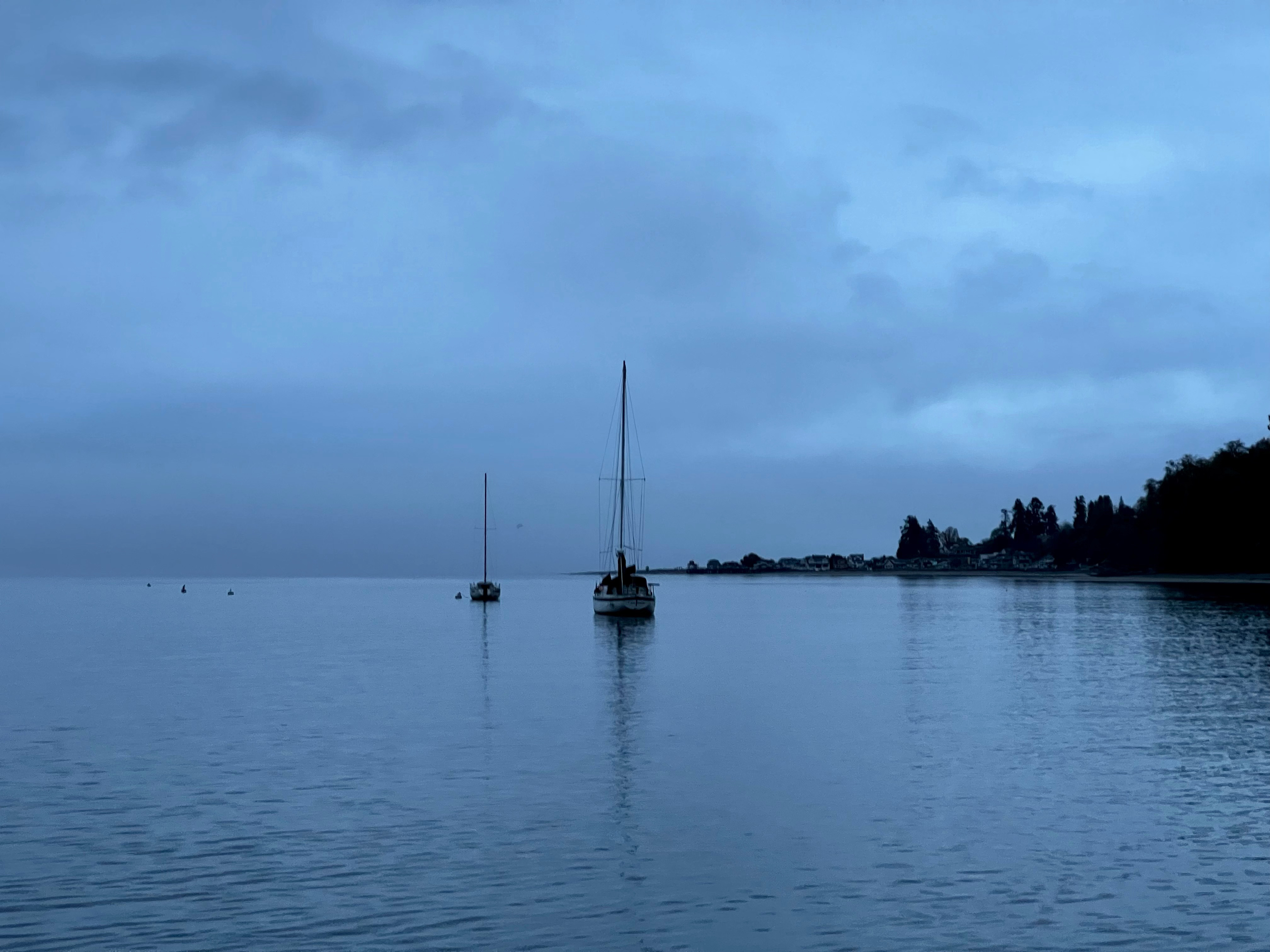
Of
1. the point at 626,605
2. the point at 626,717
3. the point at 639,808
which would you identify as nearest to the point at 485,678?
the point at 626,717

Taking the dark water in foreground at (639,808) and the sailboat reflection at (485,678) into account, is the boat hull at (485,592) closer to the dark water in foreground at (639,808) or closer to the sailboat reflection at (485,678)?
the sailboat reflection at (485,678)

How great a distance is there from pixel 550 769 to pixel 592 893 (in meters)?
11.9

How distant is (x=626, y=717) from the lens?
41.9 m

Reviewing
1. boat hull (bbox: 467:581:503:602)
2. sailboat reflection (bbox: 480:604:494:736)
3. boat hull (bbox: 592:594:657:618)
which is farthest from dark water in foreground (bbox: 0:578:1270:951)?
boat hull (bbox: 467:581:503:602)

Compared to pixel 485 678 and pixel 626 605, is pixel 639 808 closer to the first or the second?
pixel 485 678

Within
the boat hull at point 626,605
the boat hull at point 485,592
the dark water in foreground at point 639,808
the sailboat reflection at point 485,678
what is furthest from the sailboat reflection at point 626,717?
the boat hull at point 485,592

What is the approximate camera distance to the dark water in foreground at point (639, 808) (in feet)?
58.2

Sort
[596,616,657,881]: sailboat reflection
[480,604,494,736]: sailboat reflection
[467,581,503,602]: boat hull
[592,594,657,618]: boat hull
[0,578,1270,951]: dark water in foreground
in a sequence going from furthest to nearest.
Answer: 1. [467,581,503,602]: boat hull
2. [592,594,657,618]: boat hull
3. [480,604,494,736]: sailboat reflection
4. [596,616,657,881]: sailboat reflection
5. [0,578,1270,951]: dark water in foreground

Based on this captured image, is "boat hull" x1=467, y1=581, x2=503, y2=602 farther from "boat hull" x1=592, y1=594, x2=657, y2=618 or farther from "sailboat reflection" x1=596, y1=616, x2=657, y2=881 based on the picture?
"sailboat reflection" x1=596, y1=616, x2=657, y2=881

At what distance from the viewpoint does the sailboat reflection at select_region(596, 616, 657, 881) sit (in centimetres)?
2325

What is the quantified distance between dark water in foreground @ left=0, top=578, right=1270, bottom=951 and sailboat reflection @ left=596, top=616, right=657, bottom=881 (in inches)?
7.3

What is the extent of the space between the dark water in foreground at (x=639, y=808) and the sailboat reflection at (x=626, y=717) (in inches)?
7.3

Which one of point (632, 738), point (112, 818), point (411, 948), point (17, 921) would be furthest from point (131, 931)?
point (632, 738)

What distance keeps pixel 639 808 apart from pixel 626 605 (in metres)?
80.8
